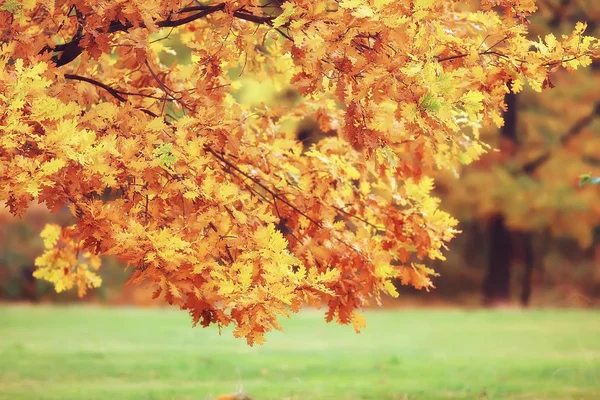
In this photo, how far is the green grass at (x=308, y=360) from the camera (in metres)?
8.11

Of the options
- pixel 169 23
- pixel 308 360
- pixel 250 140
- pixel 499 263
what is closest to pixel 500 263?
pixel 499 263

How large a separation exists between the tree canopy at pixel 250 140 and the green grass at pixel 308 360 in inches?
88.4

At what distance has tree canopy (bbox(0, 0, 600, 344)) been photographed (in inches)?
182

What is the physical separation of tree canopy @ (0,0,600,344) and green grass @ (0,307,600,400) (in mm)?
2247

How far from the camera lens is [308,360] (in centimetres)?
1100

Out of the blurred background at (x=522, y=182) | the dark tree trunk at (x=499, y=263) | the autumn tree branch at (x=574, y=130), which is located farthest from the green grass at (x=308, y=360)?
the dark tree trunk at (x=499, y=263)

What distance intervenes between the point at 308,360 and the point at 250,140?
5212 millimetres

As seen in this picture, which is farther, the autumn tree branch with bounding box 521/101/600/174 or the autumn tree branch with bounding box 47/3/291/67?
the autumn tree branch with bounding box 521/101/600/174

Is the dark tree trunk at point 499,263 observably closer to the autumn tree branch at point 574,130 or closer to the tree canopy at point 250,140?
the autumn tree branch at point 574,130

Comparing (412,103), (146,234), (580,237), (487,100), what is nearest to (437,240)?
(487,100)

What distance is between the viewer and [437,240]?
6.19 m

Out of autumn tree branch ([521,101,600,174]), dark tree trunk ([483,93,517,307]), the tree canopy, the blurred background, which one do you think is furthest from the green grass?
dark tree trunk ([483,93,517,307])

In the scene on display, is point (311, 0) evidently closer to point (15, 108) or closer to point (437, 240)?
point (15, 108)

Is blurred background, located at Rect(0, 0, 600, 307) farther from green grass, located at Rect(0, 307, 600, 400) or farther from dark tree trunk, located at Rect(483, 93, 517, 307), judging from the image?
green grass, located at Rect(0, 307, 600, 400)
